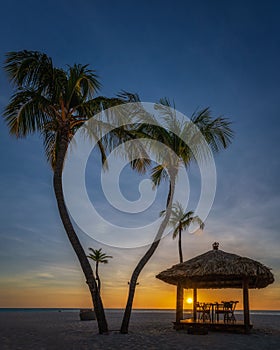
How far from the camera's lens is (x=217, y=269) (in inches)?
560

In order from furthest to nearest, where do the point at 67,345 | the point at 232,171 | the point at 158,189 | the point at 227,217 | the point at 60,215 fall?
the point at 227,217, the point at 232,171, the point at 158,189, the point at 60,215, the point at 67,345

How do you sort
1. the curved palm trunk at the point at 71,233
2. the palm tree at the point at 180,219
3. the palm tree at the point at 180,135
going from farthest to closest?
the palm tree at the point at 180,219
the palm tree at the point at 180,135
the curved palm trunk at the point at 71,233

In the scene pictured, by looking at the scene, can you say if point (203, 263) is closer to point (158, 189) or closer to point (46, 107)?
point (158, 189)

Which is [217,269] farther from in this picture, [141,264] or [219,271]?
[141,264]

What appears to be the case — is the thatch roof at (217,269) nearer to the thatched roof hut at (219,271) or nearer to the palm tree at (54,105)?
the thatched roof hut at (219,271)

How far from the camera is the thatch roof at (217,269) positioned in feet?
45.9

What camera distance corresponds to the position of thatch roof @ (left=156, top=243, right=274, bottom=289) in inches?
551

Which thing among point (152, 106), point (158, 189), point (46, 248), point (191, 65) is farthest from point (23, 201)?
point (191, 65)

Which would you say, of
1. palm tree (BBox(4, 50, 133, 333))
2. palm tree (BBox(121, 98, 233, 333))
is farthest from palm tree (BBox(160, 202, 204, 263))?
palm tree (BBox(4, 50, 133, 333))

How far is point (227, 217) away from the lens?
938 inches

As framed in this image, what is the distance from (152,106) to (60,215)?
595 cm

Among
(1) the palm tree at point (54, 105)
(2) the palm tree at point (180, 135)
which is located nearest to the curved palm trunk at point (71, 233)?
(1) the palm tree at point (54, 105)

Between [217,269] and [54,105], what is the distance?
8.86 metres

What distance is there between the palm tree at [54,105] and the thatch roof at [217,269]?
12.5 feet
